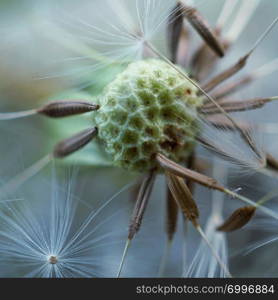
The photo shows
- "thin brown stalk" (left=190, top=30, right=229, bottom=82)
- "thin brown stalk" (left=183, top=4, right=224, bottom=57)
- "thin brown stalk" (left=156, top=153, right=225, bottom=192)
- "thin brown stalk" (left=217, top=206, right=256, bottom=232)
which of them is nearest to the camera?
"thin brown stalk" (left=156, top=153, right=225, bottom=192)

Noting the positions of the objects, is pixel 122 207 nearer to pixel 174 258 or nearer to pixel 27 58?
pixel 174 258

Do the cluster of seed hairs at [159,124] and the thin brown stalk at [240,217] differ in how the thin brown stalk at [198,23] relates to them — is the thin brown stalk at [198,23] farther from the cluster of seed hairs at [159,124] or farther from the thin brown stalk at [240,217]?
the thin brown stalk at [240,217]

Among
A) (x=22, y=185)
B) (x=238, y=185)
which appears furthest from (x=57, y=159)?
(x=238, y=185)

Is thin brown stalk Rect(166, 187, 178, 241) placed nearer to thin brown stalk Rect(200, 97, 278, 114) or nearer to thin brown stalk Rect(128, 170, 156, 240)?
thin brown stalk Rect(128, 170, 156, 240)

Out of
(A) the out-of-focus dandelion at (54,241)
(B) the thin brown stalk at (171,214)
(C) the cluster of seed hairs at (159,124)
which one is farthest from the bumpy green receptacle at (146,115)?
(A) the out-of-focus dandelion at (54,241)

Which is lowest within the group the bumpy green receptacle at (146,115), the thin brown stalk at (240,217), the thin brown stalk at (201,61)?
the thin brown stalk at (240,217)

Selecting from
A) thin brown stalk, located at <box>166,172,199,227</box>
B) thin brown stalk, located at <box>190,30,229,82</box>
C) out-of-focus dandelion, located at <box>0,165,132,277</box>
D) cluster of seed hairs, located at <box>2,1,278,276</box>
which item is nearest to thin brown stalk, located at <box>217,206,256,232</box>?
cluster of seed hairs, located at <box>2,1,278,276</box>

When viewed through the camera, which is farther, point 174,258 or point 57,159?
point 174,258
